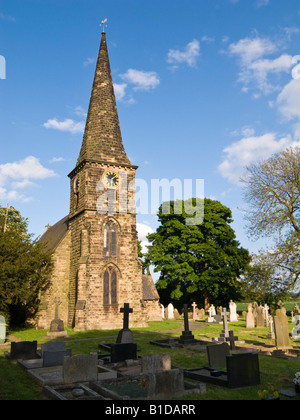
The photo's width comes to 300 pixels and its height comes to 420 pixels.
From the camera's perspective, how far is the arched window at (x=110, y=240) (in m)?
25.7

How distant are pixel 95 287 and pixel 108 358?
12.4m

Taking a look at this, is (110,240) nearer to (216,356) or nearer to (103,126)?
(103,126)

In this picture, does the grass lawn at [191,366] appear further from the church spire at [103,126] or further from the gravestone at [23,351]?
the church spire at [103,126]

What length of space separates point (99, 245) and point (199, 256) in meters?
14.6

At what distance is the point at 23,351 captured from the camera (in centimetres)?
1235

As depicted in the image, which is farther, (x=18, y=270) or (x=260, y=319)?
(x=260, y=319)

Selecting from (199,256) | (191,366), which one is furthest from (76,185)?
(191,366)

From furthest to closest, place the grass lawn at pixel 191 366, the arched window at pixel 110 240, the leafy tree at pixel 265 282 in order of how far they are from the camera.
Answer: the arched window at pixel 110 240 → the leafy tree at pixel 265 282 → the grass lawn at pixel 191 366

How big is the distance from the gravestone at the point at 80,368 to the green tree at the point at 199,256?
25880 millimetres

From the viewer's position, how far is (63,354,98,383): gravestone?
852cm

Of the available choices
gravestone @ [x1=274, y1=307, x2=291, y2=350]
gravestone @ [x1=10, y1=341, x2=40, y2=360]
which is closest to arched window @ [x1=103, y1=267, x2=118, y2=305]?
gravestone @ [x1=10, y1=341, x2=40, y2=360]

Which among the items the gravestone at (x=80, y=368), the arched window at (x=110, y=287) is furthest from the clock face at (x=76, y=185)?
the gravestone at (x=80, y=368)

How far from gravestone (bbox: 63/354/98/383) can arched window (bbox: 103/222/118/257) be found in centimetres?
1674
